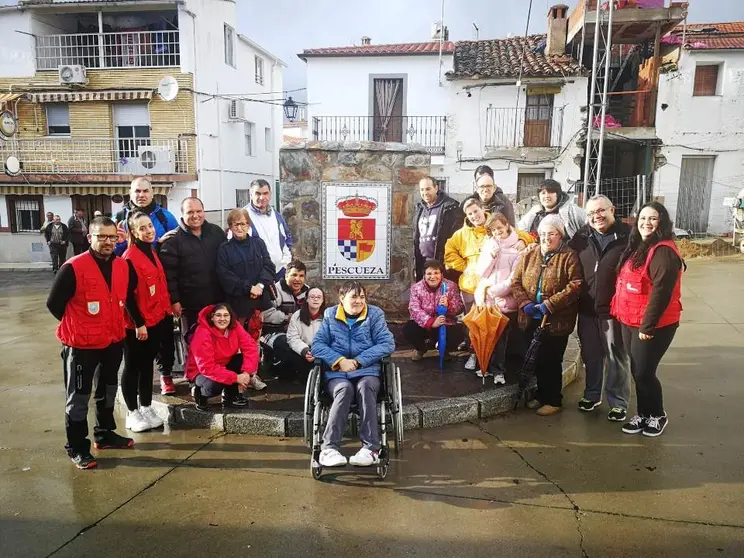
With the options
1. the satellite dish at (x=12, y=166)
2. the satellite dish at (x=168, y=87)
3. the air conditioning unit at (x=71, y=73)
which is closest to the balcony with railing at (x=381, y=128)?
the satellite dish at (x=168, y=87)

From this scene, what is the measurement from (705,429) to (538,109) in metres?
15.2

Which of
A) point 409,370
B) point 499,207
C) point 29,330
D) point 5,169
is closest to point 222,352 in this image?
point 409,370

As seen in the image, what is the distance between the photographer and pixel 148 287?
14.3ft

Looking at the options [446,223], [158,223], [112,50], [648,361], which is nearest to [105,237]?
[158,223]

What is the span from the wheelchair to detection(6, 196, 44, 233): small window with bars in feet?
59.6

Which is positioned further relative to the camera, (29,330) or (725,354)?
(29,330)

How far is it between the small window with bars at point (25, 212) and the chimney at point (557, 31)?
17812 millimetres

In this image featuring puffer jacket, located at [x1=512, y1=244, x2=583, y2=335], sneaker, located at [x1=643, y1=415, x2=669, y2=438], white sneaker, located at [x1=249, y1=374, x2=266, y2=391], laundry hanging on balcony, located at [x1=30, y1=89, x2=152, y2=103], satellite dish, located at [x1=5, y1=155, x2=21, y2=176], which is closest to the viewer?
sneaker, located at [x1=643, y1=415, x2=669, y2=438]

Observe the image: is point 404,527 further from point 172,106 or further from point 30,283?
point 172,106

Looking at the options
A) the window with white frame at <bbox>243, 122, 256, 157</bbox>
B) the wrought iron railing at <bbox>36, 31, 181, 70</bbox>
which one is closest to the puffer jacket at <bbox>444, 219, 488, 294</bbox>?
the wrought iron railing at <bbox>36, 31, 181, 70</bbox>

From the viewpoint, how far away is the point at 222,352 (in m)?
4.55

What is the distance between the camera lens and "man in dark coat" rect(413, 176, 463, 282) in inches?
236

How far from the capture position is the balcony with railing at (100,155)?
17.9 meters

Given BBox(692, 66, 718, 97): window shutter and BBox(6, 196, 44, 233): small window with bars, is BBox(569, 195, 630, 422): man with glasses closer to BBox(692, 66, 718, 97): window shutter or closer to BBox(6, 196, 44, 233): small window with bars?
BBox(692, 66, 718, 97): window shutter
